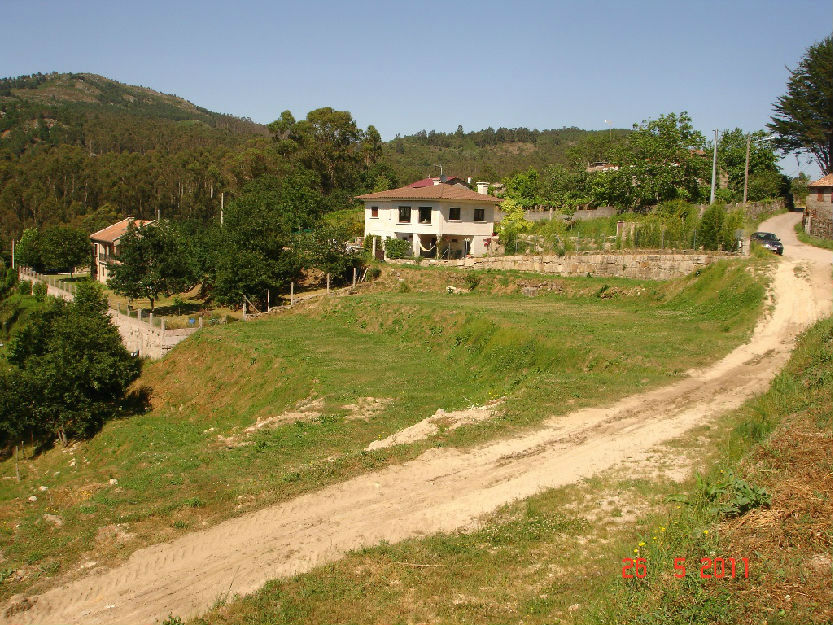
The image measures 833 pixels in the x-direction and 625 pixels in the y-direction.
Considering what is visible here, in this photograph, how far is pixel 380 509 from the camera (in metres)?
10.8

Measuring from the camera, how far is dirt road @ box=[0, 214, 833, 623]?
878 centimetres

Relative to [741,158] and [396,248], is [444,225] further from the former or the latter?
[741,158]

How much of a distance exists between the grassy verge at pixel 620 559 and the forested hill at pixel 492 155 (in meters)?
70.9

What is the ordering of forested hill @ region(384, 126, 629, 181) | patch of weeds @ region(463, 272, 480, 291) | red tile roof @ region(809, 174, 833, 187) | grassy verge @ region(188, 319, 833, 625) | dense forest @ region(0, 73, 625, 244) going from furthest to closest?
forested hill @ region(384, 126, 629, 181), dense forest @ region(0, 73, 625, 244), red tile roof @ region(809, 174, 833, 187), patch of weeds @ region(463, 272, 480, 291), grassy verge @ region(188, 319, 833, 625)

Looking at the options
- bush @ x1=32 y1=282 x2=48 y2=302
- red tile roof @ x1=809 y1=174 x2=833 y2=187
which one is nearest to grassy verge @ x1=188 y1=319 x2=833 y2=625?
red tile roof @ x1=809 y1=174 x2=833 y2=187

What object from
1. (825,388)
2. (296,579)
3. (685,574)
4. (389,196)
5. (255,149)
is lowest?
(296,579)

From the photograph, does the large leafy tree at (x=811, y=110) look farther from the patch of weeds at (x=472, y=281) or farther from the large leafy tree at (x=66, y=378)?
the large leafy tree at (x=66, y=378)

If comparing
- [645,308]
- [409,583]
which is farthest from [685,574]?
[645,308]

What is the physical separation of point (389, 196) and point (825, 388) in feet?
121

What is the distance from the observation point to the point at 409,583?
8.59 meters

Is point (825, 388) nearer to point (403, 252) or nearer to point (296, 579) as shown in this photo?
point (296, 579)

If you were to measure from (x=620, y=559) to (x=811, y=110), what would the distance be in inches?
2162

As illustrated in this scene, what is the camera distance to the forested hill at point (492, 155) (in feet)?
291

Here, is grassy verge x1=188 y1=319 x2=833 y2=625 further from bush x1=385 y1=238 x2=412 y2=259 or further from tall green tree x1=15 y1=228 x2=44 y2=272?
tall green tree x1=15 y1=228 x2=44 y2=272
